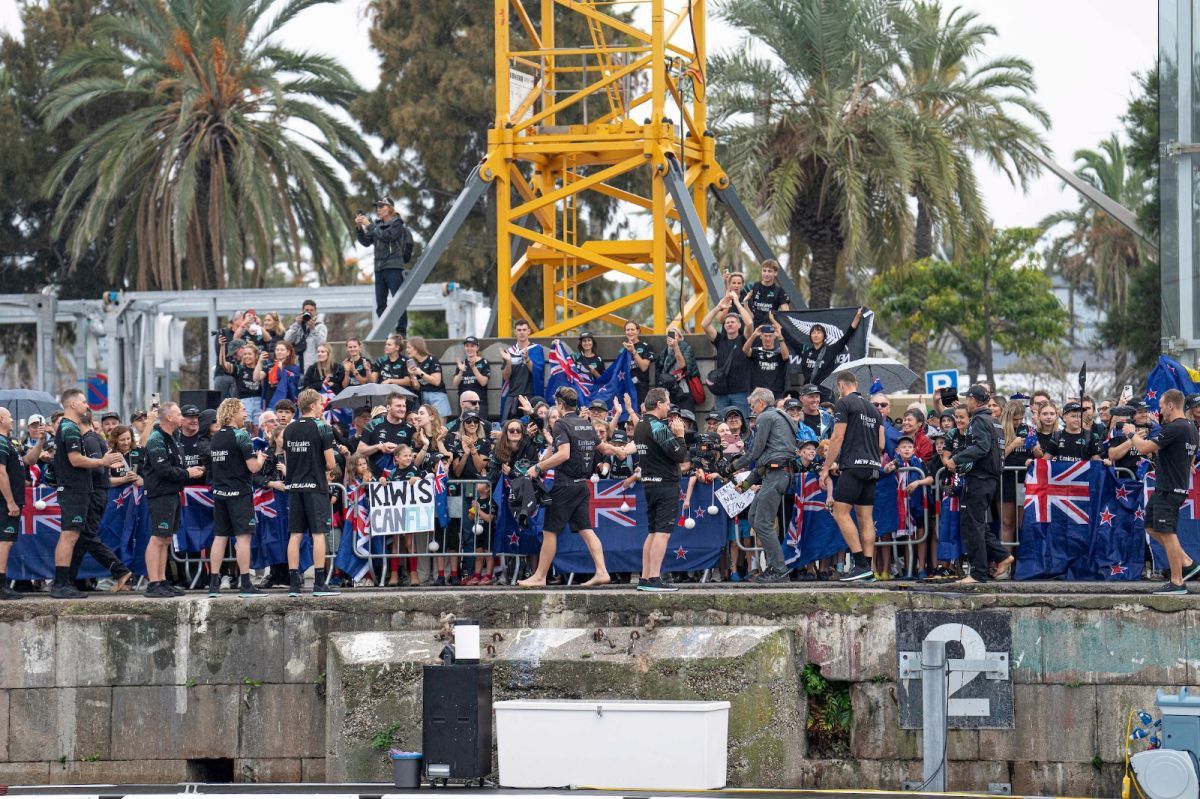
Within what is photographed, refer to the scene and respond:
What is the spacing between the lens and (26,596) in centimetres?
1497

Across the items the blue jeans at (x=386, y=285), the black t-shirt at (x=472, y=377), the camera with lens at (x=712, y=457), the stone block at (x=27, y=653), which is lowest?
the stone block at (x=27, y=653)

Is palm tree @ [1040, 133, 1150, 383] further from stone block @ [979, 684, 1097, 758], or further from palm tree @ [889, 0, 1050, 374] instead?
stone block @ [979, 684, 1097, 758]

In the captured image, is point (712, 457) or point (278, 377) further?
point (278, 377)

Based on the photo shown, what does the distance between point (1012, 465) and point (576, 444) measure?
387cm

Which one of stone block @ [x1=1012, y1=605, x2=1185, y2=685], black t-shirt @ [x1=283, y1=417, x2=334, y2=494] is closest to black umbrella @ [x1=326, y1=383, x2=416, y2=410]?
black t-shirt @ [x1=283, y1=417, x2=334, y2=494]

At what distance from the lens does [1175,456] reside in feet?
42.9

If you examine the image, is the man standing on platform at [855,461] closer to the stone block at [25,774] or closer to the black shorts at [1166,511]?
the black shorts at [1166,511]

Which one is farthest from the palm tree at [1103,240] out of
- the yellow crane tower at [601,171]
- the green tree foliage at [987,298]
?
the yellow crane tower at [601,171]

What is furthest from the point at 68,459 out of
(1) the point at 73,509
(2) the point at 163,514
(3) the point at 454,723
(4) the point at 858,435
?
(4) the point at 858,435

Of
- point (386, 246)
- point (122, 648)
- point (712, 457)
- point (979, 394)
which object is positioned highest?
point (386, 246)

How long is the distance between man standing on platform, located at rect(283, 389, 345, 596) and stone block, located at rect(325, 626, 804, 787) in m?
1.03

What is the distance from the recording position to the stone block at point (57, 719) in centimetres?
1394

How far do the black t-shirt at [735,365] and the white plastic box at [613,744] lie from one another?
5.69 metres

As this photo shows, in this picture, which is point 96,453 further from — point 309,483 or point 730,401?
point 730,401
